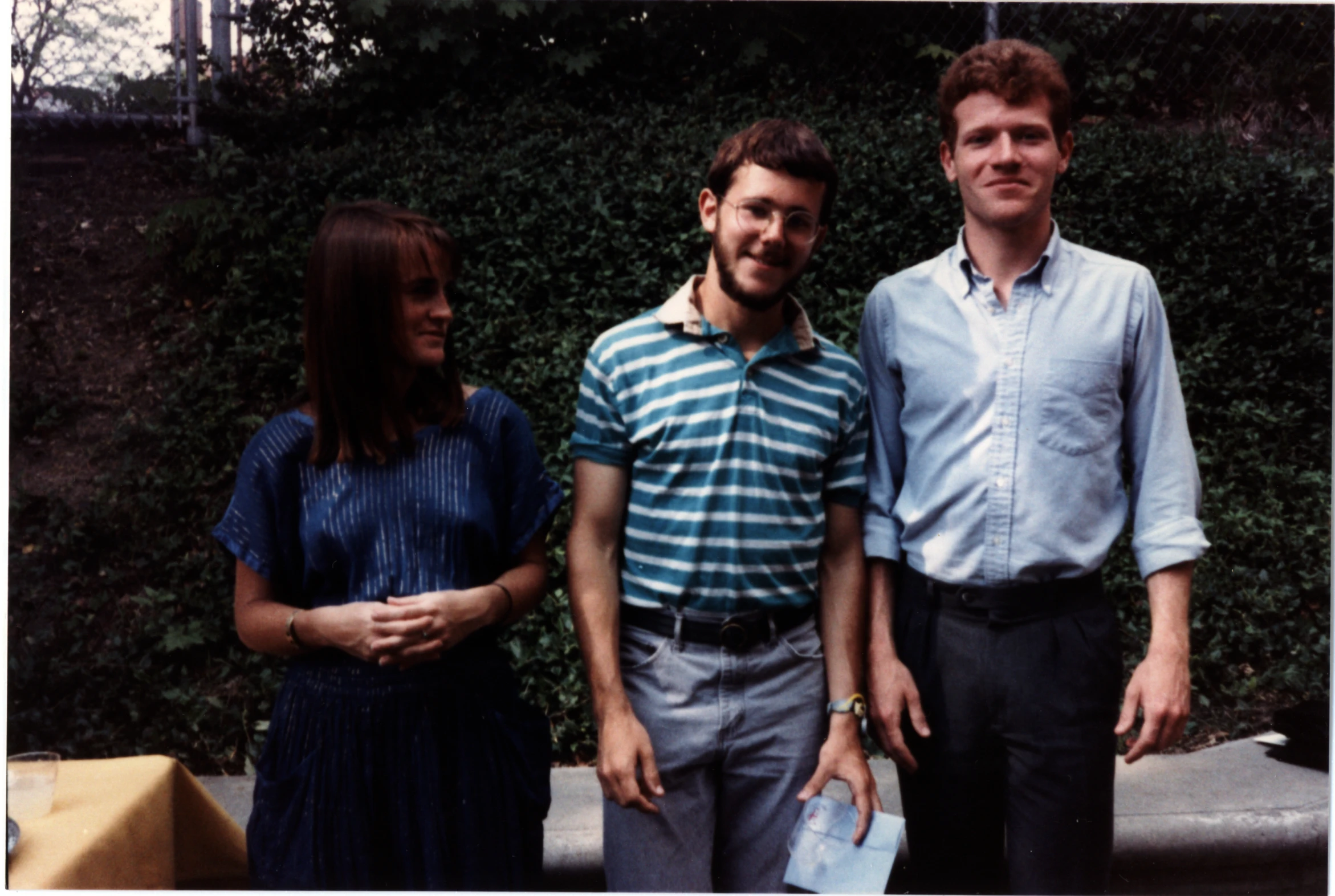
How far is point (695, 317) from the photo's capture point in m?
2.16

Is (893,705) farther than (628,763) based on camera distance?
Yes

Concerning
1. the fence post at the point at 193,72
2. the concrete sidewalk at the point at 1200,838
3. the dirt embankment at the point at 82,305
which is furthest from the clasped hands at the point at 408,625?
the fence post at the point at 193,72

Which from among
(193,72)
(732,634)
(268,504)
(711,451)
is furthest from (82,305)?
(732,634)

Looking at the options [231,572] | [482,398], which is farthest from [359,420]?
[231,572]

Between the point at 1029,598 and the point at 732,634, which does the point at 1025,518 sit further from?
the point at 732,634

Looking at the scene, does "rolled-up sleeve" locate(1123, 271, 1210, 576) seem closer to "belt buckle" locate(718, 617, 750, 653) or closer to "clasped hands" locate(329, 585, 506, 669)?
"belt buckle" locate(718, 617, 750, 653)

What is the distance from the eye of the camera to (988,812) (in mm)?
2230

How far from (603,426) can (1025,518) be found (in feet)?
2.77

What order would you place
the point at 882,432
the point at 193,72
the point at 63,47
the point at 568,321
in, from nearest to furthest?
the point at 882,432
the point at 63,47
the point at 193,72
the point at 568,321

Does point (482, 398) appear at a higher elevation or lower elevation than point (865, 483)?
higher

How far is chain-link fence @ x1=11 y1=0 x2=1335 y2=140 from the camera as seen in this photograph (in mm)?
2852

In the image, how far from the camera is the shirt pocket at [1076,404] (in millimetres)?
2162

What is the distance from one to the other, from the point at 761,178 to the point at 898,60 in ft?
8.44

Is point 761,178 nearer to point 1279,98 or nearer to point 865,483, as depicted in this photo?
point 865,483
